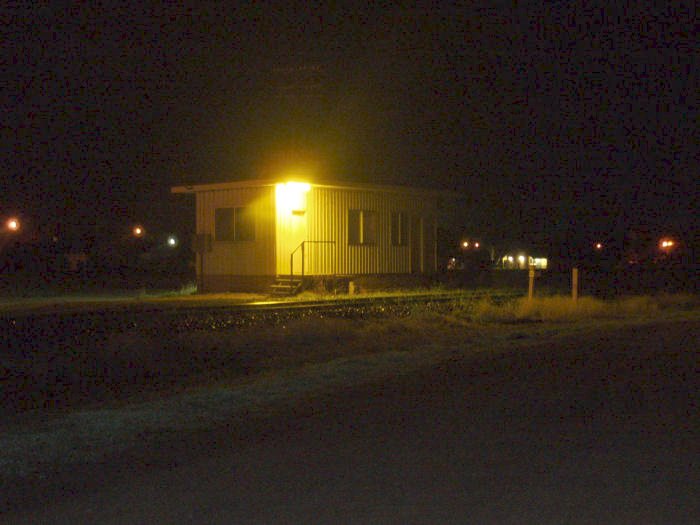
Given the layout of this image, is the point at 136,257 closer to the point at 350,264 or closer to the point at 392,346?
the point at 350,264

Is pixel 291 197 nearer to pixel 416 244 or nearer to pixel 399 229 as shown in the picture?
pixel 399 229

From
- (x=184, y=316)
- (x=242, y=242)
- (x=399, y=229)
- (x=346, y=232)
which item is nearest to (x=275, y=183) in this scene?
(x=242, y=242)

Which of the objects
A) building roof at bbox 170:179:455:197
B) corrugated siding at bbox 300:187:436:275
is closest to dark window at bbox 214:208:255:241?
building roof at bbox 170:179:455:197

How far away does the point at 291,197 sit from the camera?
92.4 ft

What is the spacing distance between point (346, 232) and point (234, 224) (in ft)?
13.1

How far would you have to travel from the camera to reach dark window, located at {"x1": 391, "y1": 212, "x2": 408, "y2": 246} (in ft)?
104

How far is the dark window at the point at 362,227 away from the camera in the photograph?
30.0 m

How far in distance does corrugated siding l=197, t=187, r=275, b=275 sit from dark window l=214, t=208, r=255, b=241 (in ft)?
0.57

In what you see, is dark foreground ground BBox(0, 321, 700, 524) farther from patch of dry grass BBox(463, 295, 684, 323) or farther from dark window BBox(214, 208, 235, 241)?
dark window BBox(214, 208, 235, 241)

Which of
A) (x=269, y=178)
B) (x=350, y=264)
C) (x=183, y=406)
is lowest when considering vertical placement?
(x=183, y=406)

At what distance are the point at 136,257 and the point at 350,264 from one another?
29.3 m

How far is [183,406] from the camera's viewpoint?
11.3m

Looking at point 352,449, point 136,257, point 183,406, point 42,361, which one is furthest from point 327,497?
point 136,257

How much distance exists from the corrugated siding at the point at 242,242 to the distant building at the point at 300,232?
0.11 feet
